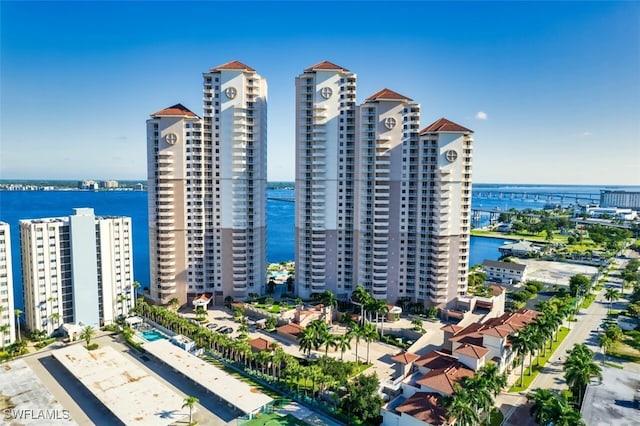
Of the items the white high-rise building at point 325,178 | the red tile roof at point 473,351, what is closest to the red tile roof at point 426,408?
the red tile roof at point 473,351

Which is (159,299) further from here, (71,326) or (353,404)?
(353,404)

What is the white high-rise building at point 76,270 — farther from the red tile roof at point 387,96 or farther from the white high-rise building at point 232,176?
the red tile roof at point 387,96

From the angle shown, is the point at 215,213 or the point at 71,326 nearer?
the point at 71,326

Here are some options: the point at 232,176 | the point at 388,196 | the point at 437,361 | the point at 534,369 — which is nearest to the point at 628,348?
the point at 534,369

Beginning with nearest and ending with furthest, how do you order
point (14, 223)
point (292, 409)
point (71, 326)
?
point (292, 409)
point (71, 326)
point (14, 223)

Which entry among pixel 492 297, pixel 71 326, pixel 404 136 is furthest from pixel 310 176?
pixel 71 326

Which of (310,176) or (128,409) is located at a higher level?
(310,176)

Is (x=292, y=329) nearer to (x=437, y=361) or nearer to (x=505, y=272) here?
(x=437, y=361)
